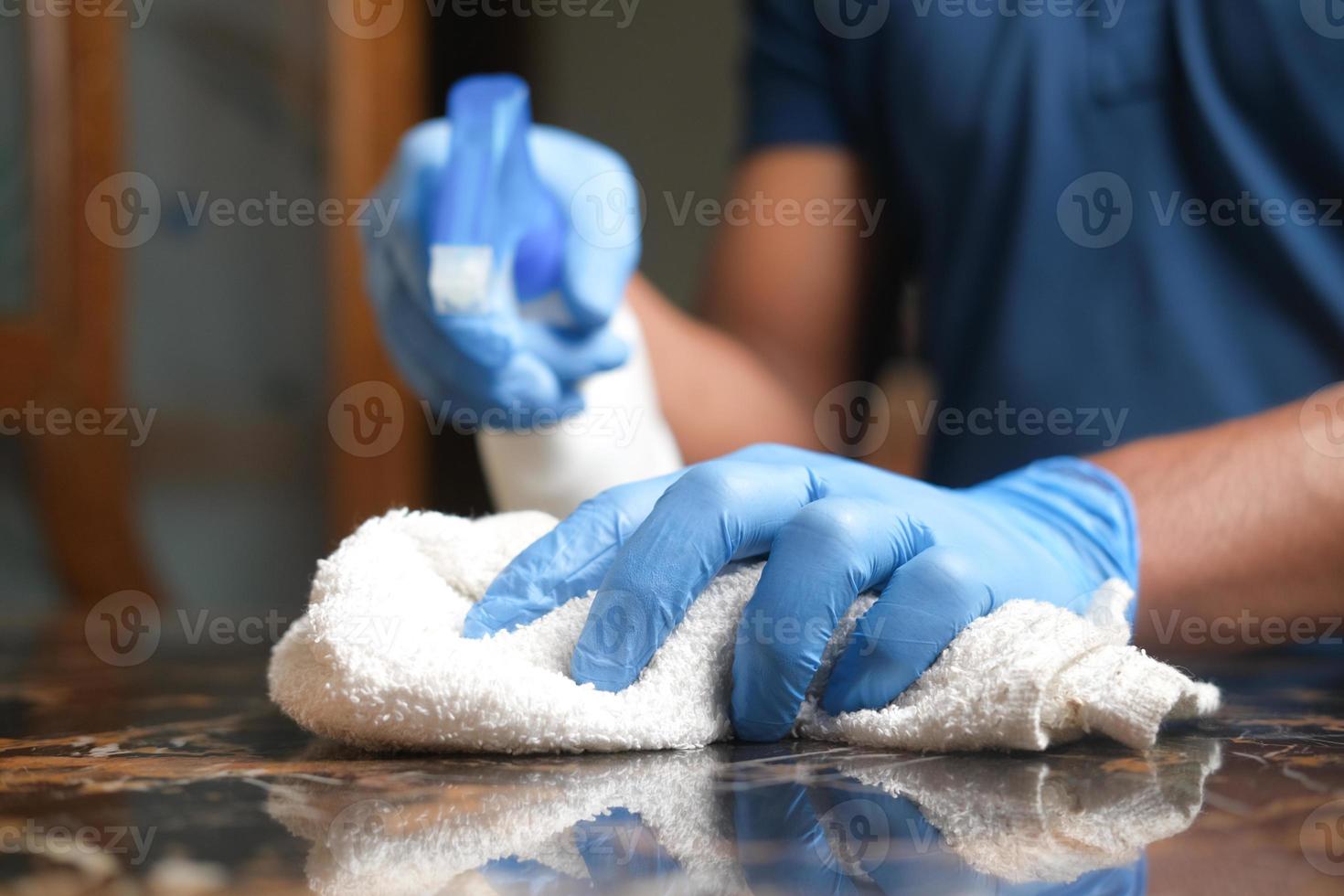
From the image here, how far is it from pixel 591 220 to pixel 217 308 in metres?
1.58

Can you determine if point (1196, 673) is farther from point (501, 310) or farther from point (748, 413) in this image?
point (748, 413)

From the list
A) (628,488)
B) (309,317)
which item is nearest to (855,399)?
(628,488)

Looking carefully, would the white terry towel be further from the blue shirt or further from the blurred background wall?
the blurred background wall

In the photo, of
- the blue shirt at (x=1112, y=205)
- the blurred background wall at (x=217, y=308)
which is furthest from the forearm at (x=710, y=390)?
the blurred background wall at (x=217, y=308)

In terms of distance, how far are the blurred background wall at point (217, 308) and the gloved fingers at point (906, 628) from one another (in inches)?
69.5

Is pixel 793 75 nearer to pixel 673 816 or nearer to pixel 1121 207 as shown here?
pixel 1121 207

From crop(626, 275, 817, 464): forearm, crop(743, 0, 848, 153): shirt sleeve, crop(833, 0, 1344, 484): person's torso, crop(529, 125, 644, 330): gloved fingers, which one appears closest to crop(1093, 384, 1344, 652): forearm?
crop(833, 0, 1344, 484): person's torso

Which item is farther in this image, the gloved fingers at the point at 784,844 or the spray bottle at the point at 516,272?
the spray bottle at the point at 516,272

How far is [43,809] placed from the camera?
410 millimetres

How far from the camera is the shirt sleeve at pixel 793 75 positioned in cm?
135

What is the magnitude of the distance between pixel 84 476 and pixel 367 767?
1717mm

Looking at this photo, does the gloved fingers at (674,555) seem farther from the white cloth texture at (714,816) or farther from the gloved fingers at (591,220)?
the gloved fingers at (591,220)

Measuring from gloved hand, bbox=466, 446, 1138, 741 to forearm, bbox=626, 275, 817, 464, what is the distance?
0.63 m

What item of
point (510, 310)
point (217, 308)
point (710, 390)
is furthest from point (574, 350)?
point (217, 308)
